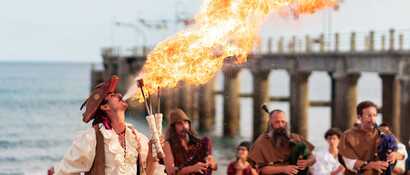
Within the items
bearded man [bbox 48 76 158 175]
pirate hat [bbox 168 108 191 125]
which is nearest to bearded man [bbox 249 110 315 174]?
pirate hat [bbox 168 108 191 125]

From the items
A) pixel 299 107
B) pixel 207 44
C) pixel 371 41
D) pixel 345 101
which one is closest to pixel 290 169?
pixel 207 44

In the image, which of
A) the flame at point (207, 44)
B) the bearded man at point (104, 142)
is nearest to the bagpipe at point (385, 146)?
the flame at point (207, 44)

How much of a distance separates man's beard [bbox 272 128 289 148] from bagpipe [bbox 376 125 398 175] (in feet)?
3.13

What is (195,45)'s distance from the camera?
9.32 m

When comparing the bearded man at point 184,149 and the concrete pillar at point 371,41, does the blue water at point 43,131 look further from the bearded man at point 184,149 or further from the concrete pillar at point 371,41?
the bearded man at point 184,149

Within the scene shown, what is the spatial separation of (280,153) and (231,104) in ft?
119

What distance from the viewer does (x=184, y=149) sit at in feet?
35.6

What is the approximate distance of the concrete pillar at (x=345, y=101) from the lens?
3284cm

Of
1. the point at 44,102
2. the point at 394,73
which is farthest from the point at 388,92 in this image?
the point at 44,102

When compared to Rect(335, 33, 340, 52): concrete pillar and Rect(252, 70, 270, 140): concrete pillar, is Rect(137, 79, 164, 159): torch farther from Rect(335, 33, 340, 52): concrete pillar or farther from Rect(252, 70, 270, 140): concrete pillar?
Rect(252, 70, 270, 140): concrete pillar

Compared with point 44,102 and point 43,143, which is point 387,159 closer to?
point 43,143

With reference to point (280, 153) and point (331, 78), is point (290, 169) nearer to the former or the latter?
point (280, 153)

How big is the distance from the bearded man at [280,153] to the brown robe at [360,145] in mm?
412

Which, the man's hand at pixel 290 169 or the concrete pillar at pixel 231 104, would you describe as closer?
the man's hand at pixel 290 169
